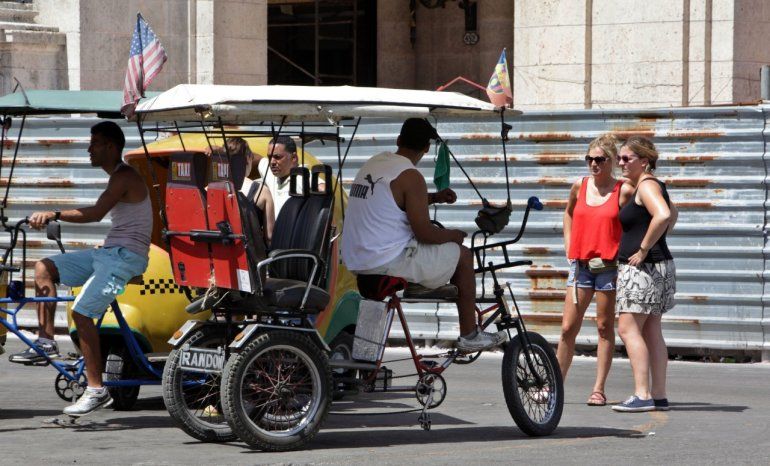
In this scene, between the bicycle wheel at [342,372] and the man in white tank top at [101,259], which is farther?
the man in white tank top at [101,259]

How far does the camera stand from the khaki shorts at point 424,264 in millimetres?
8977

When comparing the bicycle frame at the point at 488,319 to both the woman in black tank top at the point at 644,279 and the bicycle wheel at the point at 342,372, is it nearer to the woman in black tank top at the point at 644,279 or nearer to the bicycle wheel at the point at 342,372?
the bicycle wheel at the point at 342,372

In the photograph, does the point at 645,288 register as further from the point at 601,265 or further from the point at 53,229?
the point at 53,229

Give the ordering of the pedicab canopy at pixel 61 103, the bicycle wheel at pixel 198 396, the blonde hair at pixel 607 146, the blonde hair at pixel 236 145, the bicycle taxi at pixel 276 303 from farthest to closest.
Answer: the blonde hair at pixel 607 146
the pedicab canopy at pixel 61 103
the blonde hair at pixel 236 145
the bicycle wheel at pixel 198 396
the bicycle taxi at pixel 276 303

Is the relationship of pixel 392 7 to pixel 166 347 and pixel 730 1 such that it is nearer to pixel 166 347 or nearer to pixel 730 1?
pixel 730 1

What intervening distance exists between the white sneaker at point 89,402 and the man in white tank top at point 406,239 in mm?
1721

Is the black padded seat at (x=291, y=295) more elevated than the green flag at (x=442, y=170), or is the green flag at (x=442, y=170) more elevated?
the green flag at (x=442, y=170)

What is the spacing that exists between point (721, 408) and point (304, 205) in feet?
11.3

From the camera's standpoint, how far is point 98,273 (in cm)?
945

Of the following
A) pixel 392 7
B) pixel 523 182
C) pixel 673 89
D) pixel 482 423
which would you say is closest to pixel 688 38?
pixel 673 89

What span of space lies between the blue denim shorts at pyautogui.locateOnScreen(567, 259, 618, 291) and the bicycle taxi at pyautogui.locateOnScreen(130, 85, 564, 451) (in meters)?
1.53

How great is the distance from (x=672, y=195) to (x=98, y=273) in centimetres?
617

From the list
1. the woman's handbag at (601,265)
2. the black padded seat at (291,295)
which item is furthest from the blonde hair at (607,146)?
the black padded seat at (291,295)

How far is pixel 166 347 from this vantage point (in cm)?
1037
